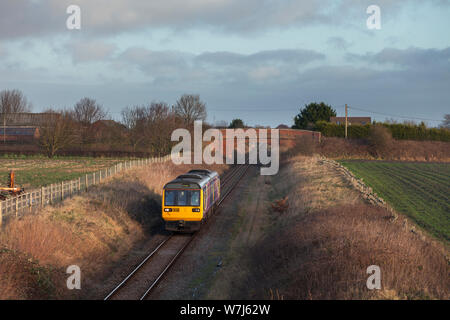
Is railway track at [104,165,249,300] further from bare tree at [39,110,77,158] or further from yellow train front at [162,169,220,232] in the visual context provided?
bare tree at [39,110,77,158]

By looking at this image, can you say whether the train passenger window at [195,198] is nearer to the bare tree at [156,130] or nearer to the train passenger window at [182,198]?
the train passenger window at [182,198]

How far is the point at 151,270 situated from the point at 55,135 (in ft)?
172

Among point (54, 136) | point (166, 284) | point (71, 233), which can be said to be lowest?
point (166, 284)

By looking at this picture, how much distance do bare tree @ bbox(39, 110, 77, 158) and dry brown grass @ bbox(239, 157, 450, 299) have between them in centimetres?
5255

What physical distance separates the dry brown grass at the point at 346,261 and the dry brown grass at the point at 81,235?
17.2 feet

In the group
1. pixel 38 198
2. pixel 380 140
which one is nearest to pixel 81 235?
pixel 38 198

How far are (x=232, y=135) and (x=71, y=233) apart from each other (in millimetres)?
50617

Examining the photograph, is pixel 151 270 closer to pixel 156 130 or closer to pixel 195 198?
pixel 195 198

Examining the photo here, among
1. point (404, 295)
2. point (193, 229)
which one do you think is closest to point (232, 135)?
point (193, 229)

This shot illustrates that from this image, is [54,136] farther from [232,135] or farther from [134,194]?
[134,194]

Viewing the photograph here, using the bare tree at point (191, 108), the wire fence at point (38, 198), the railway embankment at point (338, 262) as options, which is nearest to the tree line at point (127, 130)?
the bare tree at point (191, 108)

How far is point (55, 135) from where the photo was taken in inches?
2363

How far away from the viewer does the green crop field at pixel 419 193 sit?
60.4 ft

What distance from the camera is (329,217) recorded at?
14.7 meters
